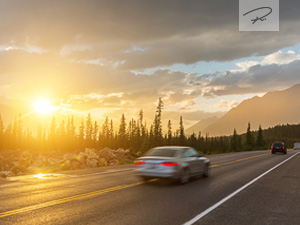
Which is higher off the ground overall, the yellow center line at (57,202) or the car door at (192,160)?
the car door at (192,160)

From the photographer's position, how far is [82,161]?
89.1ft

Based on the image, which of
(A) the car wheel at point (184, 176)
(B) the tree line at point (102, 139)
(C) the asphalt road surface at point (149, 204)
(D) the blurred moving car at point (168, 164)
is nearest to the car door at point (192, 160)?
(D) the blurred moving car at point (168, 164)

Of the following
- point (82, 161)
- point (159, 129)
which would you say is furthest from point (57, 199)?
point (159, 129)

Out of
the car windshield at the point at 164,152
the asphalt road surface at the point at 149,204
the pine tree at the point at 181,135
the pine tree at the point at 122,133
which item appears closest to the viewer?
the asphalt road surface at the point at 149,204

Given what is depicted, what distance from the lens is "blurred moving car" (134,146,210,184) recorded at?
11648mm

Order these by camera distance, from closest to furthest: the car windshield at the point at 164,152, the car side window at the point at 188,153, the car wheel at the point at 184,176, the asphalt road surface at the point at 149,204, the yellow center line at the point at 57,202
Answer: the asphalt road surface at the point at 149,204, the yellow center line at the point at 57,202, the car wheel at the point at 184,176, the car windshield at the point at 164,152, the car side window at the point at 188,153

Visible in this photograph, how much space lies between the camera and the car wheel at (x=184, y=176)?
11962 mm

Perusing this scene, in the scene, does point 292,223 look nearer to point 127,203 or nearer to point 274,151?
point 127,203

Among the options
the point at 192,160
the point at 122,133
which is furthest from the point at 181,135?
the point at 192,160

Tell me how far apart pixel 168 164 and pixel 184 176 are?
103cm

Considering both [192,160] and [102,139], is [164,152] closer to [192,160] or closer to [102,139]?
[192,160]

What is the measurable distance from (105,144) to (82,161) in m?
107

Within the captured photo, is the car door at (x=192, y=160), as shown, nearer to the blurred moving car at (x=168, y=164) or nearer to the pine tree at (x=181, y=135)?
the blurred moving car at (x=168, y=164)

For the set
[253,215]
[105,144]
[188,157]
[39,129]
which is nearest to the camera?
[253,215]
